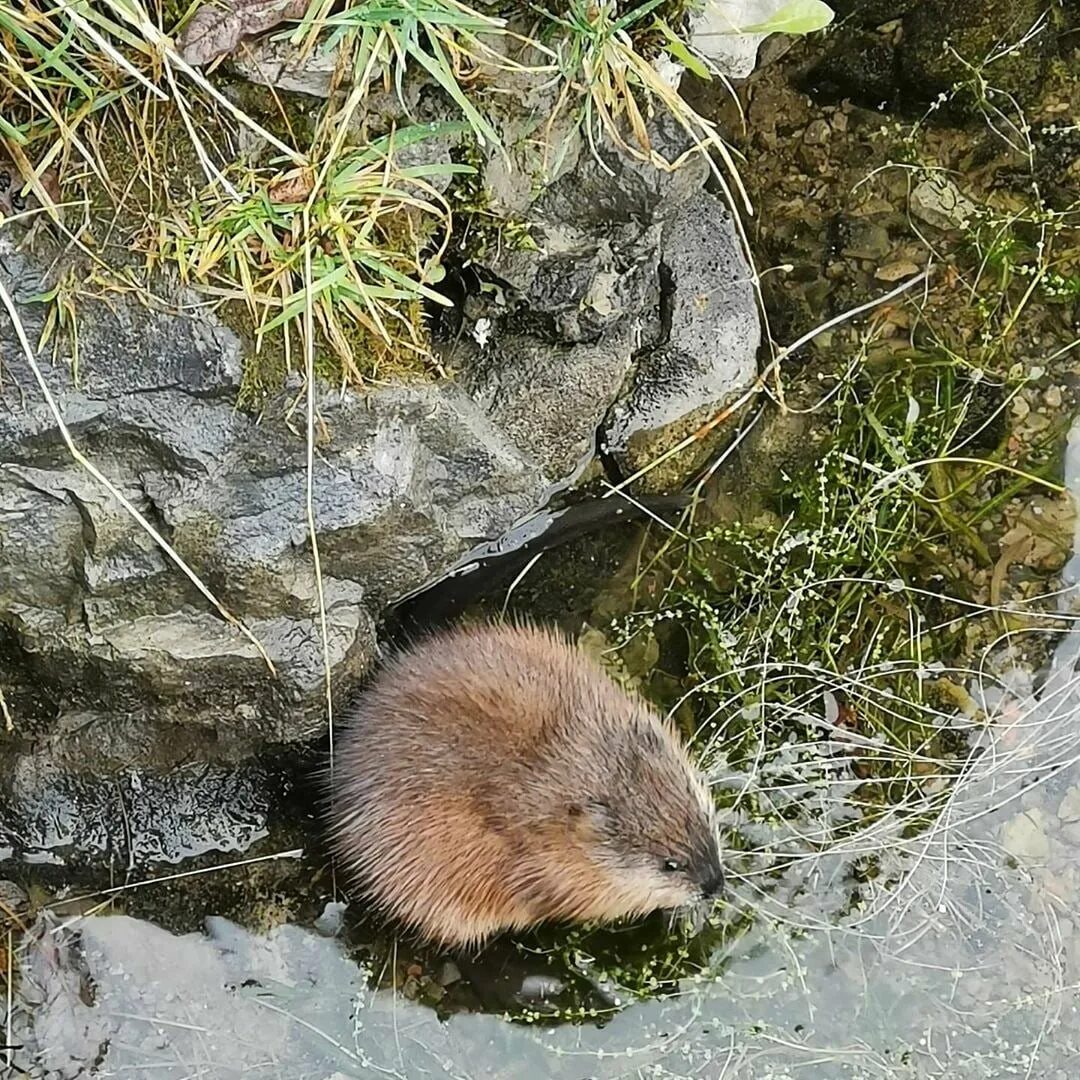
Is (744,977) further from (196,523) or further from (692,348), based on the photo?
(196,523)

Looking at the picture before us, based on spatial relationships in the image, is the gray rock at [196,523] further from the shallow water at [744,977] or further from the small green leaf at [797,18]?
the small green leaf at [797,18]

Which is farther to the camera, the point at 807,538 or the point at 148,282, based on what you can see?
the point at 807,538

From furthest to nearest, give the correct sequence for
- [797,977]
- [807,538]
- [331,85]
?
[807,538], [797,977], [331,85]

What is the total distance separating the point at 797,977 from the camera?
3568mm

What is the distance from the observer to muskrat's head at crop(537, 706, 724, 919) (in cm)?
325

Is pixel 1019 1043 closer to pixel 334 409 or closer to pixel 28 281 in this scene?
pixel 334 409

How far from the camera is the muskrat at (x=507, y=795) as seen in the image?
3223 mm

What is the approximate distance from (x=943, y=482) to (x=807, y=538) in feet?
1.57

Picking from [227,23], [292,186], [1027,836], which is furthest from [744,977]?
[227,23]

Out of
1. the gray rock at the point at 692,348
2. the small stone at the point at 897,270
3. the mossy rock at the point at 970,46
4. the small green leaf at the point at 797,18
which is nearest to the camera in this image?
the small green leaf at the point at 797,18

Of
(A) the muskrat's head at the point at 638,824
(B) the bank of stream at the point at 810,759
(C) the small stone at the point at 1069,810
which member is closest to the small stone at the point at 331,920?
(B) the bank of stream at the point at 810,759

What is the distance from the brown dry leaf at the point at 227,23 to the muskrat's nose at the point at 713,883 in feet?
7.46

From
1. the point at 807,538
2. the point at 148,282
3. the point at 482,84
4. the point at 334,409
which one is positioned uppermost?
the point at 482,84

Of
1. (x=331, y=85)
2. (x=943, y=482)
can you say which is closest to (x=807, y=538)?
A: (x=943, y=482)
